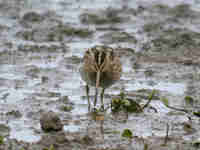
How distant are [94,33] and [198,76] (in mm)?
3504

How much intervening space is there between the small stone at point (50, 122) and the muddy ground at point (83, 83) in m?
0.08

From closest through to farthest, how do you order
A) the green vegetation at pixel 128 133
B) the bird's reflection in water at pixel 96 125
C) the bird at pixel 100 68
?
1. the green vegetation at pixel 128 133
2. the bird's reflection in water at pixel 96 125
3. the bird at pixel 100 68

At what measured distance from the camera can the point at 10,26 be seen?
1227 centimetres

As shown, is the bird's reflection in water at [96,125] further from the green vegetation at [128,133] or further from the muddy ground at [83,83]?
the green vegetation at [128,133]

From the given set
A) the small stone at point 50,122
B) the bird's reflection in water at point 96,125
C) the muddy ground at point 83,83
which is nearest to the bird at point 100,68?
the bird's reflection in water at point 96,125

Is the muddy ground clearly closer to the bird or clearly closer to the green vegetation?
the green vegetation

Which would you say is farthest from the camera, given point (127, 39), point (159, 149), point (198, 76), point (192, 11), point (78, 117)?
point (192, 11)

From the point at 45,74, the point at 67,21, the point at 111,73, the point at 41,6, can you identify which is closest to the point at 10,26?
the point at 67,21

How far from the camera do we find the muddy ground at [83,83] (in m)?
6.32

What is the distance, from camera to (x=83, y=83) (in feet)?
28.1

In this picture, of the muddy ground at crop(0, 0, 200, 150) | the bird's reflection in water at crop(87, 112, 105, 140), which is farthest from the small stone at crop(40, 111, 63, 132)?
the bird's reflection in water at crop(87, 112, 105, 140)

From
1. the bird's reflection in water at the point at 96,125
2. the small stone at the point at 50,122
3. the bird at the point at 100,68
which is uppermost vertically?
the bird at the point at 100,68

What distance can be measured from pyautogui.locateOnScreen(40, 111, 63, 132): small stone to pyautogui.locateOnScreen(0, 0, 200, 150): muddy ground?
3.2 inches

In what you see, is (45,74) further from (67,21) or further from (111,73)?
(67,21)
